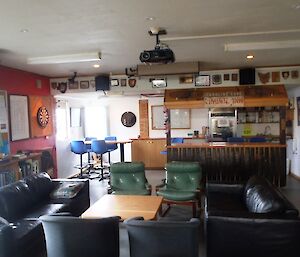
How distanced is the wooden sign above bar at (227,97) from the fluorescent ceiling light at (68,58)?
2466mm

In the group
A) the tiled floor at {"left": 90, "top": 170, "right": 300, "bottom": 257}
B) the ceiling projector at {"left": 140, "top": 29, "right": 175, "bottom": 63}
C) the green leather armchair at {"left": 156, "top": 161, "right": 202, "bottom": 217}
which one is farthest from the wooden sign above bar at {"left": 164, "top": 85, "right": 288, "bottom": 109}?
the ceiling projector at {"left": 140, "top": 29, "right": 175, "bottom": 63}

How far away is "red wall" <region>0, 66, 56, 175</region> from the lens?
17.3 feet

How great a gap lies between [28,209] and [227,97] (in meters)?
4.53

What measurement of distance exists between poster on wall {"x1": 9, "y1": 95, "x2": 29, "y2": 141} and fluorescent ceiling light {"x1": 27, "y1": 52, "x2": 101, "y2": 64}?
1076 mm

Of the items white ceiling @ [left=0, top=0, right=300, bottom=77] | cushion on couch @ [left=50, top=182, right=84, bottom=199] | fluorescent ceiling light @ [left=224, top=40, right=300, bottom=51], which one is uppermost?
white ceiling @ [left=0, top=0, right=300, bottom=77]

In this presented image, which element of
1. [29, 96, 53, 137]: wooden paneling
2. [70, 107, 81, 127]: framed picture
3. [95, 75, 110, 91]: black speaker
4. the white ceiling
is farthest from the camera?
[70, 107, 81, 127]: framed picture

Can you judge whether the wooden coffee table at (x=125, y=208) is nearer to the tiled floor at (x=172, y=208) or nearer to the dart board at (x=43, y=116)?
the tiled floor at (x=172, y=208)

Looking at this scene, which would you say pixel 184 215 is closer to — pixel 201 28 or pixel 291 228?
pixel 291 228

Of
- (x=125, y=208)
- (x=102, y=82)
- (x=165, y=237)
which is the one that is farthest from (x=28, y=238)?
(x=102, y=82)

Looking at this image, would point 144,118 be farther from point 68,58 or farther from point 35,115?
point 68,58

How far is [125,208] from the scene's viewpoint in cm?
362

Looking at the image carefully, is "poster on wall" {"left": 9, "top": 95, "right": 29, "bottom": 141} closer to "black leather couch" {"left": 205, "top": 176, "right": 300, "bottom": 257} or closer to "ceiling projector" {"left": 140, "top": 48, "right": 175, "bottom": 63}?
"ceiling projector" {"left": 140, "top": 48, "right": 175, "bottom": 63}

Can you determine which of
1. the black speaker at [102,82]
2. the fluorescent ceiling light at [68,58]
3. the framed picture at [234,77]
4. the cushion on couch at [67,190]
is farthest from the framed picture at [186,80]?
the cushion on couch at [67,190]

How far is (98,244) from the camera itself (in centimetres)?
268
